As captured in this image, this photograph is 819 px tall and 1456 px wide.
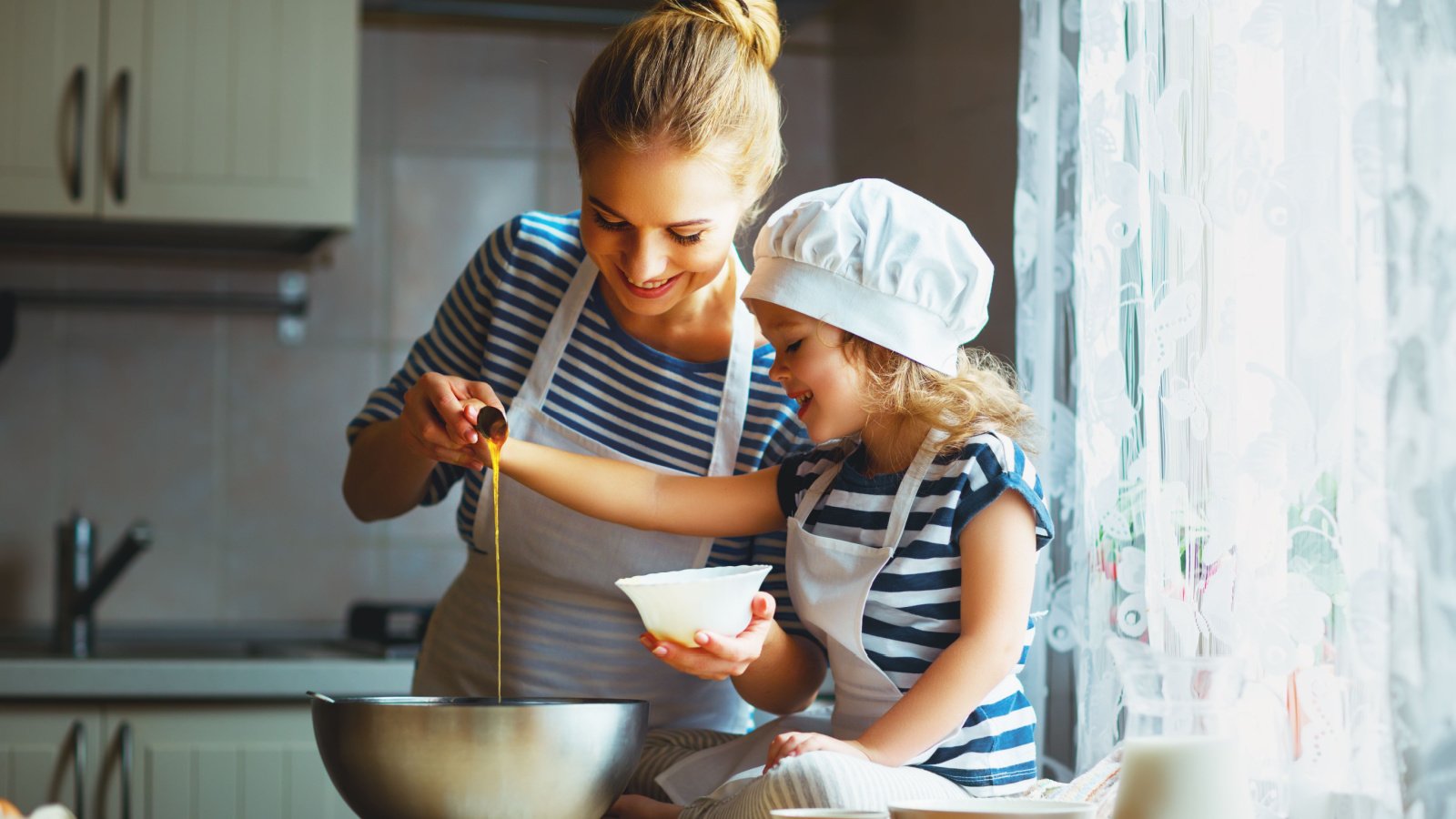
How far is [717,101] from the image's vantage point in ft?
4.13

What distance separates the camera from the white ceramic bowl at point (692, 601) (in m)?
0.96

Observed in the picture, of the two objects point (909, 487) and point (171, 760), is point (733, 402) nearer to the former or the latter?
point (909, 487)

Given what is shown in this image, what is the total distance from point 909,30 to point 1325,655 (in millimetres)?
1590

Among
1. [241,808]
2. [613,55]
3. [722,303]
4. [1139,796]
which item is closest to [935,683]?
[1139,796]

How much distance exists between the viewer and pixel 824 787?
942mm

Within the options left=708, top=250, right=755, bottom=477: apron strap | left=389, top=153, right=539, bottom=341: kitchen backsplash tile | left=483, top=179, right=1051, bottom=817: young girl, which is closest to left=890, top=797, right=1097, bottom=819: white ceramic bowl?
left=483, top=179, right=1051, bottom=817: young girl

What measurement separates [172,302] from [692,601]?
6.26 feet

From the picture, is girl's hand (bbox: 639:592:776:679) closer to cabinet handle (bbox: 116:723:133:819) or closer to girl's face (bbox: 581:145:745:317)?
girl's face (bbox: 581:145:745:317)

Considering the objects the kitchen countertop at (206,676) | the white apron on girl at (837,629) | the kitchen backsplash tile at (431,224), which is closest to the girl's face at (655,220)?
the white apron on girl at (837,629)

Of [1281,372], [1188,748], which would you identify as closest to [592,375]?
[1281,372]

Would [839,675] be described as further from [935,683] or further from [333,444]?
[333,444]

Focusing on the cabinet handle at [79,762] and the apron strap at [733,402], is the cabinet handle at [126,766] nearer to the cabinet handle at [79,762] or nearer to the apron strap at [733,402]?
the cabinet handle at [79,762]

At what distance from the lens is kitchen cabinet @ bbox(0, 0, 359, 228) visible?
2289 mm

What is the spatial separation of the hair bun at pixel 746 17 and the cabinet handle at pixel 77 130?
4.39 ft
